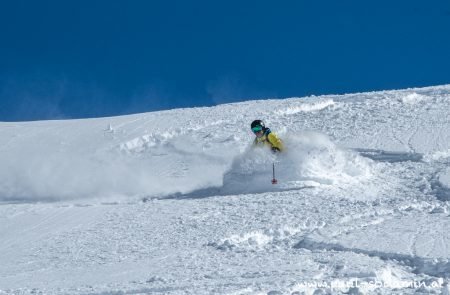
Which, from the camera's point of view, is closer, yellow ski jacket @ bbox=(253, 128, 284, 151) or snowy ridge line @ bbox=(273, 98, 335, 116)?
yellow ski jacket @ bbox=(253, 128, 284, 151)

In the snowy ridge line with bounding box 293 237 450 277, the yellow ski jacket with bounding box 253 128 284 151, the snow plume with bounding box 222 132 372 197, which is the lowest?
the snowy ridge line with bounding box 293 237 450 277

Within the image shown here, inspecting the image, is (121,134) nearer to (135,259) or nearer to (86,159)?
(86,159)

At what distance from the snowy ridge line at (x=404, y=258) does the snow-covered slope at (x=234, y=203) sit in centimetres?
2

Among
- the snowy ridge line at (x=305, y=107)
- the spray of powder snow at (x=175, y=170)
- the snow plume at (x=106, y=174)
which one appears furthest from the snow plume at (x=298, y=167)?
the snowy ridge line at (x=305, y=107)

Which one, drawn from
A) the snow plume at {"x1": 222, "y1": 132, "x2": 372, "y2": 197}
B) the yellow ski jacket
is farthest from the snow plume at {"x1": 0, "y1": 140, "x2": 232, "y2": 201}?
the yellow ski jacket

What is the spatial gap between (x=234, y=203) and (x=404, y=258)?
4.53 meters

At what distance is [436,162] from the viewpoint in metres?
15.6

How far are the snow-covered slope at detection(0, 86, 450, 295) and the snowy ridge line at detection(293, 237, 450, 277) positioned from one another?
0.06 ft

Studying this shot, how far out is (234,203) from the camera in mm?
12906

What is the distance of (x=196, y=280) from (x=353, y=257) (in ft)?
5.72

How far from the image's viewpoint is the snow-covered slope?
8.49m

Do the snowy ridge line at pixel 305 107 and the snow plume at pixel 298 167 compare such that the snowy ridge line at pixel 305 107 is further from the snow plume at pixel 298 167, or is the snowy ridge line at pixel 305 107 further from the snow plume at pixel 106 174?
the snow plume at pixel 298 167

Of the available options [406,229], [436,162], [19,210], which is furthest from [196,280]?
[436,162]

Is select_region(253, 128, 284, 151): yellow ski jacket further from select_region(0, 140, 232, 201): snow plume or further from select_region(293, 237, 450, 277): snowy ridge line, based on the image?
select_region(293, 237, 450, 277): snowy ridge line
